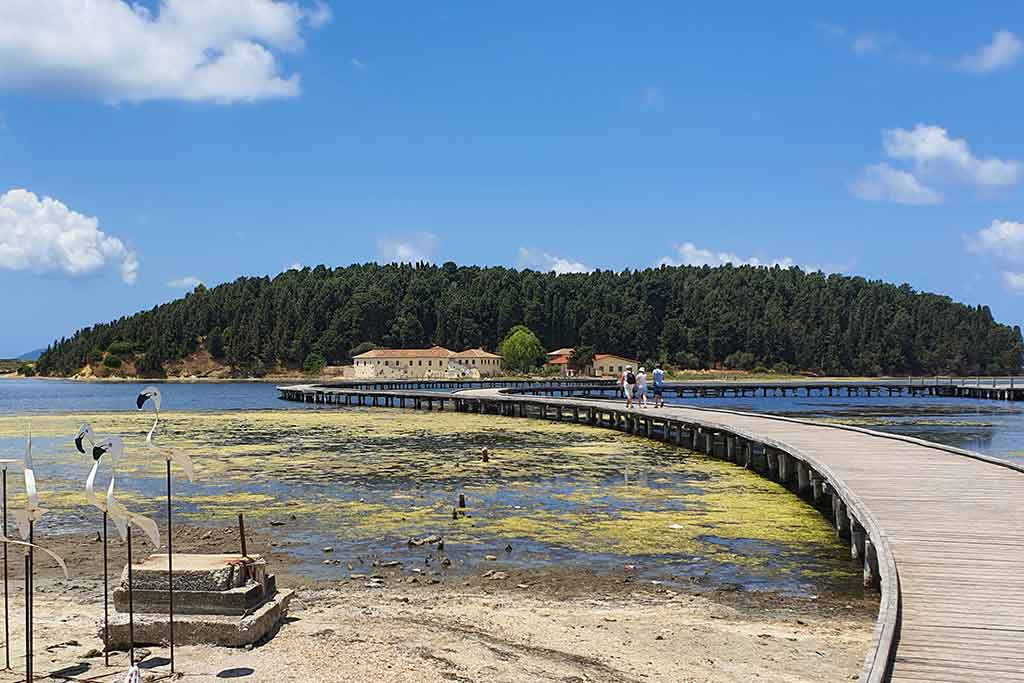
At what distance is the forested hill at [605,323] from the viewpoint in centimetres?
16025

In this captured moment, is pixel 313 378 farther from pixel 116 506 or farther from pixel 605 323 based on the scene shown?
pixel 116 506

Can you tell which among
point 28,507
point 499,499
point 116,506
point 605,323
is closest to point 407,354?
point 605,323

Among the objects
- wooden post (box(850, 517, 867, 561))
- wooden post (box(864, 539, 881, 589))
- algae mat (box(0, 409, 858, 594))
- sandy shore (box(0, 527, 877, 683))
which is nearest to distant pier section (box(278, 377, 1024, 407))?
algae mat (box(0, 409, 858, 594))

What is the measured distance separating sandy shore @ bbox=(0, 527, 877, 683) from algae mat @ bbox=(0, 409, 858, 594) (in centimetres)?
121

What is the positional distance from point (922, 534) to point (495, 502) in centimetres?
1009

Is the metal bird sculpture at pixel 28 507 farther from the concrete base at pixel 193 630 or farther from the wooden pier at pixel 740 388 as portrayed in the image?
the wooden pier at pixel 740 388

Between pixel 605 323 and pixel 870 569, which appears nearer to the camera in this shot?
pixel 870 569

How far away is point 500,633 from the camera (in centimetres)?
1072

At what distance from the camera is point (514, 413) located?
52969 millimetres

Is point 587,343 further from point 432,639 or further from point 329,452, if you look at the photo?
point 432,639

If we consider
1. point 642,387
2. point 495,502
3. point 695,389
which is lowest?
point 495,502

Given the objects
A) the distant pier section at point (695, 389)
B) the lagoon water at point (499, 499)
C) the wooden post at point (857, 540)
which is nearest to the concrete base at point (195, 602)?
the lagoon water at point (499, 499)

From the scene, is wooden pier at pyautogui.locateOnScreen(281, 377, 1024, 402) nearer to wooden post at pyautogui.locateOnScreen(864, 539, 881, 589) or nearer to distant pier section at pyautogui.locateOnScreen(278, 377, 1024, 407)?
distant pier section at pyautogui.locateOnScreen(278, 377, 1024, 407)

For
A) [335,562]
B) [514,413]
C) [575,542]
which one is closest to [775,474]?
[575,542]
